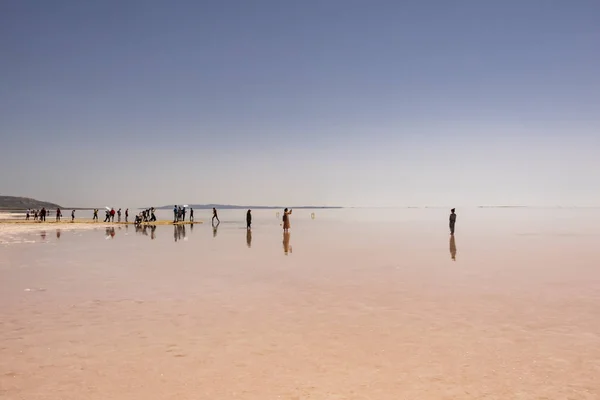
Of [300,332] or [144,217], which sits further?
[144,217]

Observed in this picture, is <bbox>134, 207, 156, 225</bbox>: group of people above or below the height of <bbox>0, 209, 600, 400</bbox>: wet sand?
above

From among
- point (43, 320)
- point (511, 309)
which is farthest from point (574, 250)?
point (43, 320)

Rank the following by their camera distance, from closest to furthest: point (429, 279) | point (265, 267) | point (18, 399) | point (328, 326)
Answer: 1. point (18, 399)
2. point (328, 326)
3. point (429, 279)
4. point (265, 267)

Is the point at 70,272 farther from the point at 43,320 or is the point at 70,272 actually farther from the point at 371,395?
the point at 371,395

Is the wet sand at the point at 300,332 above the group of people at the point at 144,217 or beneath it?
beneath

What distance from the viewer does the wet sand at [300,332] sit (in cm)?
605

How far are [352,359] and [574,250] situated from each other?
2226 centimetres

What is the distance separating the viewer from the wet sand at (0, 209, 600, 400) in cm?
605

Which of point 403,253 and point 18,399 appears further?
point 403,253

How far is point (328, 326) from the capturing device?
29.8 feet

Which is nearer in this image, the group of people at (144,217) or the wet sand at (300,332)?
the wet sand at (300,332)

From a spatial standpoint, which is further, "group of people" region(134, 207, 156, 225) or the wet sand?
"group of people" region(134, 207, 156, 225)

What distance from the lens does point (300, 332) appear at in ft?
28.3

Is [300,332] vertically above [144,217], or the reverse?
[144,217]
